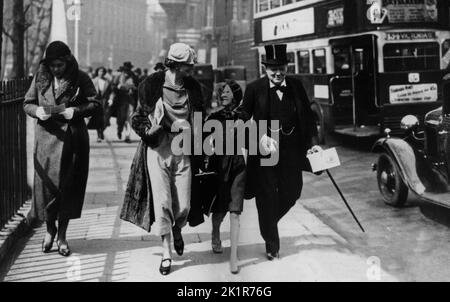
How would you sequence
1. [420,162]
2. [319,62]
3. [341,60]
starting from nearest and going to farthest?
[420,162], [341,60], [319,62]

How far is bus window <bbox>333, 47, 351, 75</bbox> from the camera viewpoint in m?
14.6

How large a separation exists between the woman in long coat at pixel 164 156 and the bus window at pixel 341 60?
9.82 meters

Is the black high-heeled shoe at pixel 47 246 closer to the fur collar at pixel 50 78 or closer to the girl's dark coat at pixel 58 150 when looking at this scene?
the girl's dark coat at pixel 58 150

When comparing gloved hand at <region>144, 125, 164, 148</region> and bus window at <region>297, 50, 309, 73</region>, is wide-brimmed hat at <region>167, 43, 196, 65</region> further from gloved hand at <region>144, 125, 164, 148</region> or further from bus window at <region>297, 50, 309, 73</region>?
bus window at <region>297, 50, 309, 73</region>

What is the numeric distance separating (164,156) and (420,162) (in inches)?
145

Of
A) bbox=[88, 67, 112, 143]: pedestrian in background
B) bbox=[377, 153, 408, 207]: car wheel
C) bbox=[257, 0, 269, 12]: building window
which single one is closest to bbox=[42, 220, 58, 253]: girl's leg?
bbox=[377, 153, 408, 207]: car wheel

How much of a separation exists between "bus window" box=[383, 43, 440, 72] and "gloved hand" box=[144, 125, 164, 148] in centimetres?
934

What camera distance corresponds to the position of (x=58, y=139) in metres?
5.67

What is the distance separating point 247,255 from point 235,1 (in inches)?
1608

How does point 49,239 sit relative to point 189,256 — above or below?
above

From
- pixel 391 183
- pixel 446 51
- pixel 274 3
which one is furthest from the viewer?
pixel 274 3

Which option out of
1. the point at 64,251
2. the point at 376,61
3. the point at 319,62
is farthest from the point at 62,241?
the point at 319,62

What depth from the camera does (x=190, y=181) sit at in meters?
5.38

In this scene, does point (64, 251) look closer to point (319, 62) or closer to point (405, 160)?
point (405, 160)
